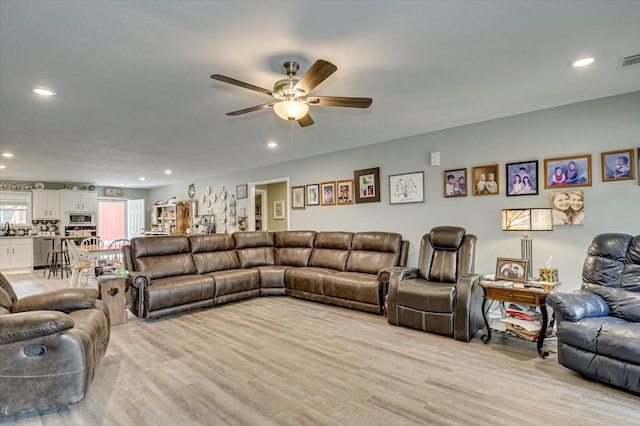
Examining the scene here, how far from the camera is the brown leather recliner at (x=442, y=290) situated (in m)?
3.40

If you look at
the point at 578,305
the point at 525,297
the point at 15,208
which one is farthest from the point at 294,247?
the point at 15,208

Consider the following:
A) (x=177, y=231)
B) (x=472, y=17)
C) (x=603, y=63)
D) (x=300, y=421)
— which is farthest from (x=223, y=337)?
(x=177, y=231)

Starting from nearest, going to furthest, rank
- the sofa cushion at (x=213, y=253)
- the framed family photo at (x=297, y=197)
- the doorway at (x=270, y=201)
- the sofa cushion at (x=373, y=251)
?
the sofa cushion at (x=373, y=251)
the sofa cushion at (x=213, y=253)
the framed family photo at (x=297, y=197)
the doorway at (x=270, y=201)

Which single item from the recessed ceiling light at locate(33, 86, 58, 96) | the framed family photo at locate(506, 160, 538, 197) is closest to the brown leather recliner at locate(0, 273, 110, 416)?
the recessed ceiling light at locate(33, 86, 58, 96)

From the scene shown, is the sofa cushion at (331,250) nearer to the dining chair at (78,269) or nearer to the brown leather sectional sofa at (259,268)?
the brown leather sectional sofa at (259,268)

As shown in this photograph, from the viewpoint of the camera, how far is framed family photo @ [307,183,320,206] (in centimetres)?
624

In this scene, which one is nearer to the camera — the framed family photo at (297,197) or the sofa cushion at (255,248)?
the sofa cushion at (255,248)

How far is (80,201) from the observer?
961 cm

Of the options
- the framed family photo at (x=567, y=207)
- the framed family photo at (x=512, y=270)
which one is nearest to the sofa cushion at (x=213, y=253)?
the framed family photo at (x=512, y=270)

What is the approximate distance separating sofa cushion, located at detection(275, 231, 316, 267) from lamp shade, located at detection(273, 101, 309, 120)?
3.39 m

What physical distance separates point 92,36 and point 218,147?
329 cm

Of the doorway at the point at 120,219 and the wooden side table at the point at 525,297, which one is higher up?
the doorway at the point at 120,219

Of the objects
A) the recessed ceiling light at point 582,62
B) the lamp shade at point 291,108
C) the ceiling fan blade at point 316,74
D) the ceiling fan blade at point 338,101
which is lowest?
the lamp shade at point 291,108

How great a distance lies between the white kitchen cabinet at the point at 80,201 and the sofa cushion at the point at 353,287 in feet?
28.1
